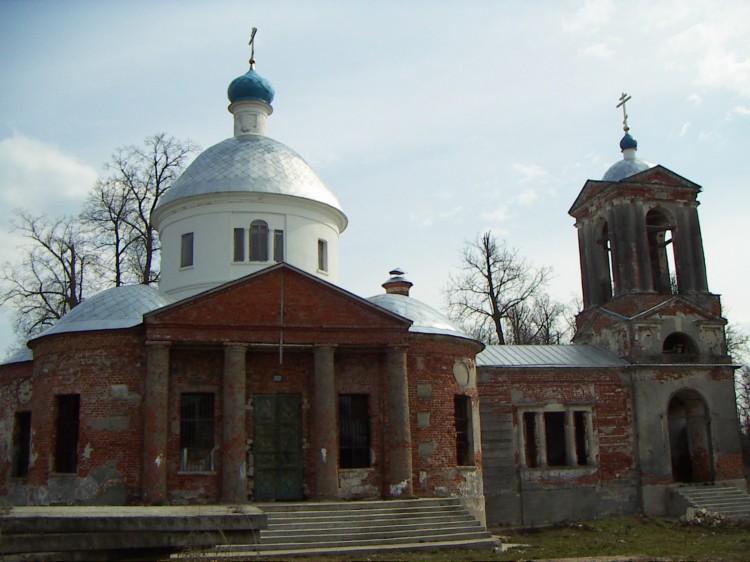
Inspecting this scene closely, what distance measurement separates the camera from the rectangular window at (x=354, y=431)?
60.8 ft

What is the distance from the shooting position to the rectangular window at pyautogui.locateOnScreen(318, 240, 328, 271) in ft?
73.3

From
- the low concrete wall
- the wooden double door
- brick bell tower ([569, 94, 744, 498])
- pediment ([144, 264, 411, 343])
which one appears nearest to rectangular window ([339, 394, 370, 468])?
the wooden double door

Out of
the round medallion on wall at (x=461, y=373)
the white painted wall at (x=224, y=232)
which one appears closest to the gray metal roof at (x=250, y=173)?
the white painted wall at (x=224, y=232)

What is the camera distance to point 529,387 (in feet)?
78.6

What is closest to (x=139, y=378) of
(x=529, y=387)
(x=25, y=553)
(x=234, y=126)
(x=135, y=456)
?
(x=135, y=456)

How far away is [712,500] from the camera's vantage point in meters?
23.5

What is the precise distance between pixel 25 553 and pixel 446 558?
7582 millimetres

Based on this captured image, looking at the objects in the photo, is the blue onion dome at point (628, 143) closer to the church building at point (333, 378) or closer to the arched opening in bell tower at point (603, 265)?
the church building at point (333, 378)

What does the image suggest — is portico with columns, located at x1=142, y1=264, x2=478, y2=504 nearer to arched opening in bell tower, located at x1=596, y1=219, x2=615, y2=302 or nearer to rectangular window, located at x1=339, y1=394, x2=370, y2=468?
rectangular window, located at x1=339, y1=394, x2=370, y2=468

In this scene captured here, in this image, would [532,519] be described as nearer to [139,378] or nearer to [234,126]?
[139,378]

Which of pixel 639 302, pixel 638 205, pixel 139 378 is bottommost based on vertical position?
pixel 139 378

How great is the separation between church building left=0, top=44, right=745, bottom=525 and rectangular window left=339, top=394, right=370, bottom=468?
4cm

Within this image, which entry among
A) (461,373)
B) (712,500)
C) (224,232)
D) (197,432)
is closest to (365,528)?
(197,432)

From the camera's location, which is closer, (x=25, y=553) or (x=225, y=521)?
(x=25, y=553)
